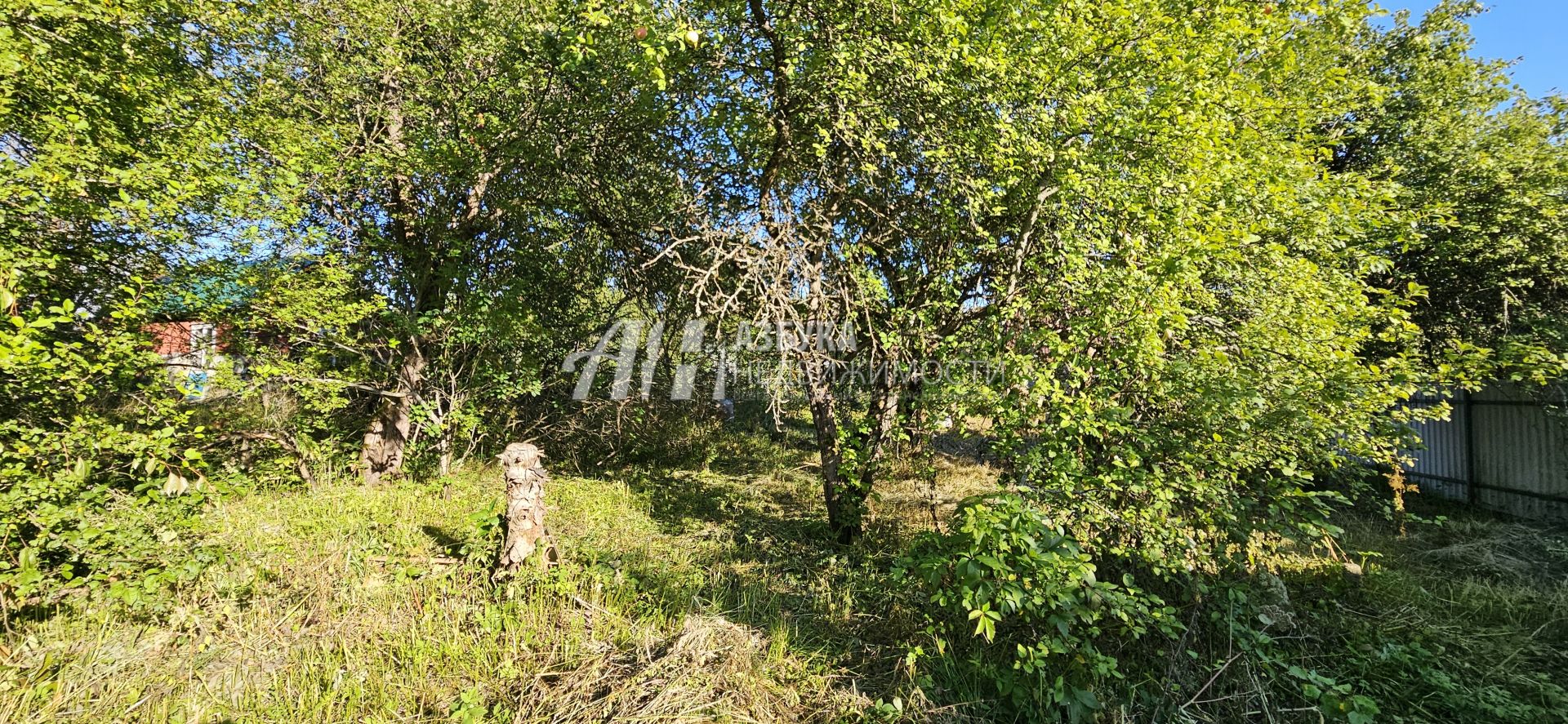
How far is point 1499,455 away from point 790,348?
8456 mm

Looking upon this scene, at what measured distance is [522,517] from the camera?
3.85m

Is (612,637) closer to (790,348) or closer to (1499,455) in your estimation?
(790,348)

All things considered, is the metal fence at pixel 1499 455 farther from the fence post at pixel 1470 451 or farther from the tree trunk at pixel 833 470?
the tree trunk at pixel 833 470

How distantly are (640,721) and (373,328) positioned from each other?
589cm

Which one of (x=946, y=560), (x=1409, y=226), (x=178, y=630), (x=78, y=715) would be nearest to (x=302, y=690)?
(x=78, y=715)

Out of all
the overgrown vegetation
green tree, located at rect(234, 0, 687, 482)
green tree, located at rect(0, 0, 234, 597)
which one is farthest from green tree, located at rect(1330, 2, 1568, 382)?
green tree, located at rect(0, 0, 234, 597)

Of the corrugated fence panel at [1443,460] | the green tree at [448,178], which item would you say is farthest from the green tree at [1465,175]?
the green tree at [448,178]

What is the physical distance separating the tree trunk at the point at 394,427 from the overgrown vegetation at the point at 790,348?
3.3 inches

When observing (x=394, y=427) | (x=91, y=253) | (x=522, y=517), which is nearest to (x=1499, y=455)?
(x=522, y=517)

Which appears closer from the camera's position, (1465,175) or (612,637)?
(612,637)

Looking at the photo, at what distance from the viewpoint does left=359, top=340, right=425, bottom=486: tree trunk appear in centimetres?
665

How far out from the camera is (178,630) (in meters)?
3.19

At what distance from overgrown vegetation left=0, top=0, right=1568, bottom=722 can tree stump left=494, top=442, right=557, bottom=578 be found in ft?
0.57

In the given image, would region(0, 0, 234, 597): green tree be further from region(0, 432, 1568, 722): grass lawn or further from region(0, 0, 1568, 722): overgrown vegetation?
region(0, 432, 1568, 722): grass lawn
